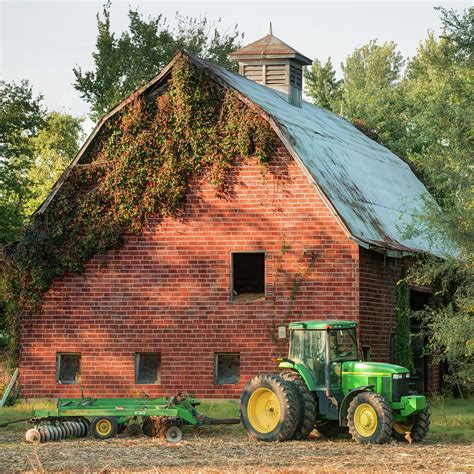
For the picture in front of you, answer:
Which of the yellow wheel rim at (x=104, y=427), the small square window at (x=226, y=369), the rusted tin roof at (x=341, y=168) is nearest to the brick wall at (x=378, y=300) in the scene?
the rusted tin roof at (x=341, y=168)

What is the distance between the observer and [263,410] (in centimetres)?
2228

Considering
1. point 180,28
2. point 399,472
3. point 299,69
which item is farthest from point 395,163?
point 180,28

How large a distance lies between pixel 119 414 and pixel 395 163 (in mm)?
19748

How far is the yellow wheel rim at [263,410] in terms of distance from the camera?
Answer: 72.5 feet

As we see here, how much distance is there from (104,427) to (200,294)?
7672 millimetres

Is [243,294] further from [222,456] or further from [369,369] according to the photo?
[222,456]

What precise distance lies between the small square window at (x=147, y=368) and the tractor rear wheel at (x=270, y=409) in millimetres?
7787

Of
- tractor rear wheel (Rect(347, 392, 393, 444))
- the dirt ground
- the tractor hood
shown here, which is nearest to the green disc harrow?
the dirt ground

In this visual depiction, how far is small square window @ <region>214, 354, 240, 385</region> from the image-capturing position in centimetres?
2948

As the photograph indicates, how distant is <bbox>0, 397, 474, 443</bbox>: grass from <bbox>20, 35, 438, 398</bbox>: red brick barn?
0.62 m

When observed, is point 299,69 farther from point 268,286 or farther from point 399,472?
point 399,472

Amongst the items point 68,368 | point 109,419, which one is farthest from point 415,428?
point 68,368

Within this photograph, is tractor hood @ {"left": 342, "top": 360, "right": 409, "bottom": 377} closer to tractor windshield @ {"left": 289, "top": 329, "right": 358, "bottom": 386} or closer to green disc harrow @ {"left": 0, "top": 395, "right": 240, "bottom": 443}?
tractor windshield @ {"left": 289, "top": 329, "right": 358, "bottom": 386}

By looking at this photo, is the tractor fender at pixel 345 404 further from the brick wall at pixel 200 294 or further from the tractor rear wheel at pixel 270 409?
the brick wall at pixel 200 294
